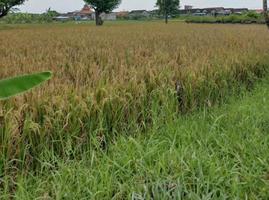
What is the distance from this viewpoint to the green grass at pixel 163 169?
2484 millimetres

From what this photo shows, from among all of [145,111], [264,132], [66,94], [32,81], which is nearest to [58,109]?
[66,94]

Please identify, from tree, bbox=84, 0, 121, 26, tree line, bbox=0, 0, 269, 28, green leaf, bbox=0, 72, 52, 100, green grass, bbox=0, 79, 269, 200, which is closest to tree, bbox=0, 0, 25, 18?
tree line, bbox=0, 0, 269, 28

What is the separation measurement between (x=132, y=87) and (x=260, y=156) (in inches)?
68.2

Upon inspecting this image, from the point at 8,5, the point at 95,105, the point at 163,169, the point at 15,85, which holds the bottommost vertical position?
the point at 163,169

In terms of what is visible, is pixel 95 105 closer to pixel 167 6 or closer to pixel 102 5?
pixel 102 5

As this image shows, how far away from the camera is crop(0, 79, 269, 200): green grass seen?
2484mm

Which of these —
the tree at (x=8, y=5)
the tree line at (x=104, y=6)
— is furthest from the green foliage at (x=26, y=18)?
the tree at (x=8, y=5)

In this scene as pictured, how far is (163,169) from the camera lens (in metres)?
2.77

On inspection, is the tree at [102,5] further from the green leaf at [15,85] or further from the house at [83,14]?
the green leaf at [15,85]

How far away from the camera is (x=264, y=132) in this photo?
3.76 m

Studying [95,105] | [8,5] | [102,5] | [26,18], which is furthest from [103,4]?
[95,105]

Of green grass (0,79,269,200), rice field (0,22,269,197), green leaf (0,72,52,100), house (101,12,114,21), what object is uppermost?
house (101,12,114,21)

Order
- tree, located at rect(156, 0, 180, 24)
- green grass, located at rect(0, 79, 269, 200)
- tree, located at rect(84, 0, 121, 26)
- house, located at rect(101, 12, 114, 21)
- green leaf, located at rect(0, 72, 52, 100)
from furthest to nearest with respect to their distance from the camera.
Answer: house, located at rect(101, 12, 114, 21) → tree, located at rect(156, 0, 180, 24) → tree, located at rect(84, 0, 121, 26) → green grass, located at rect(0, 79, 269, 200) → green leaf, located at rect(0, 72, 52, 100)

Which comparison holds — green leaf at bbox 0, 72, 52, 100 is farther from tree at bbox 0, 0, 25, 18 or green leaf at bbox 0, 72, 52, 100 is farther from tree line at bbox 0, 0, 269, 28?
tree at bbox 0, 0, 25, 18
